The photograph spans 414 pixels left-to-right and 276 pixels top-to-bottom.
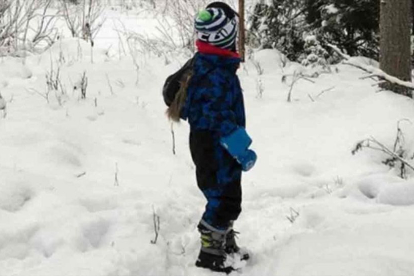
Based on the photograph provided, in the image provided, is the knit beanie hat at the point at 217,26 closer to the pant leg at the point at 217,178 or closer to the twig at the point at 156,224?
the pant leg at the point at 217,178

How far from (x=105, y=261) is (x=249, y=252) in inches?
31.2

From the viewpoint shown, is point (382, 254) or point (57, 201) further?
point (57, 201)

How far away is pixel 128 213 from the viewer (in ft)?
10.5

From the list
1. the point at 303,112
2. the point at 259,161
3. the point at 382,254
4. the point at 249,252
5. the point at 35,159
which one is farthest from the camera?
the point at 303,112

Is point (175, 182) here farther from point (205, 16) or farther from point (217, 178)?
point (205, 16)

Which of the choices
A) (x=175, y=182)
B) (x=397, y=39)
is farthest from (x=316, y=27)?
(x=175, y=182)

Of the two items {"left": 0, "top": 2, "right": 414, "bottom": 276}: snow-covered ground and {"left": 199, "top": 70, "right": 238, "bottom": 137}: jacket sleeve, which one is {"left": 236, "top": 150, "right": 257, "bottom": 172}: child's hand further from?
{"left": 0, "top": 2, "right": 414, "bottom": 276}: snow-covered ground

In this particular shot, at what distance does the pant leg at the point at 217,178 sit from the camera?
2.75 m

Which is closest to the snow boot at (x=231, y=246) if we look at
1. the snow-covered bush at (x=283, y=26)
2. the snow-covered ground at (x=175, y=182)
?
the snow-covered ground at (x=175, y=182)

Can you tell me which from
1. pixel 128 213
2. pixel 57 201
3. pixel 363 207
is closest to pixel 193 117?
pixel 128 213

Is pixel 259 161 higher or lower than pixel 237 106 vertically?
lower

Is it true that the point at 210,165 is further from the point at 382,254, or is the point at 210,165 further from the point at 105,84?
the point at 105,84

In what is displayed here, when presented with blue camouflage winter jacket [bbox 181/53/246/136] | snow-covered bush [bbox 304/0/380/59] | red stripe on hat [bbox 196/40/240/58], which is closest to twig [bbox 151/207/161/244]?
blue camouflage winter jacket [bbox 181/53/246/136]

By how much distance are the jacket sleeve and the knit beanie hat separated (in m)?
0.16
